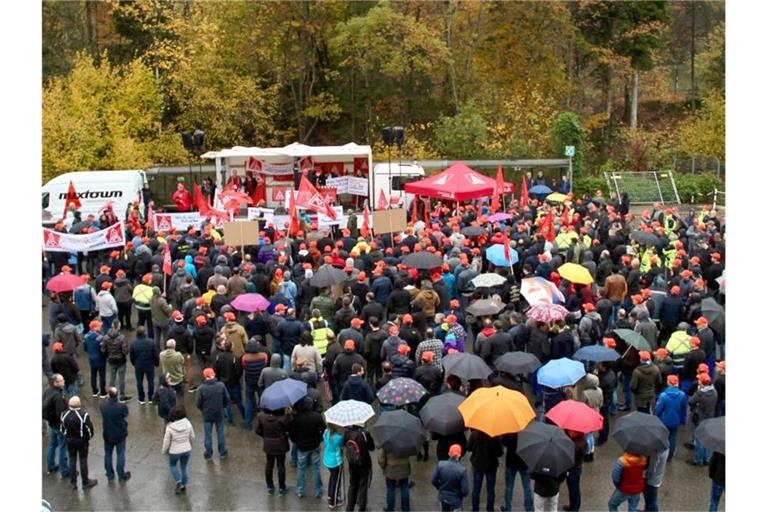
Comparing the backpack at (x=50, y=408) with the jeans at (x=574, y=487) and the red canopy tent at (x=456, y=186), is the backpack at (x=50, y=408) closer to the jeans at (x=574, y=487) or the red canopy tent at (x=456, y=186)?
the jeans at (x=574, y=487)

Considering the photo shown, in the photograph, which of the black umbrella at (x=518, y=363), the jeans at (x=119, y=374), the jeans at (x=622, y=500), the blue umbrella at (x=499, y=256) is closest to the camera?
the jeans at (x=622, y=500)

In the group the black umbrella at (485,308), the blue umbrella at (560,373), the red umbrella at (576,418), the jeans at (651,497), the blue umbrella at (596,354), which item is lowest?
the jeans at (651,497)

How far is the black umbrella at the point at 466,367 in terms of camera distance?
12609 mm

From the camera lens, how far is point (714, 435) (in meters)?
10.6

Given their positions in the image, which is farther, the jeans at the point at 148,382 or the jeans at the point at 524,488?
the jeans at the point at 148,382

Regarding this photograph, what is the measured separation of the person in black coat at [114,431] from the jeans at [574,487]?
5.59 metres

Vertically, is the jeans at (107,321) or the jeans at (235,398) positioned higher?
the jeans at (107,321)

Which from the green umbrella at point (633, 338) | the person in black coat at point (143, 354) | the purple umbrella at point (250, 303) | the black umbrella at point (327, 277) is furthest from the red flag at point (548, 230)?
the person in black coat at point (143, 354)

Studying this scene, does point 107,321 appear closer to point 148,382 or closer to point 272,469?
point 148,382

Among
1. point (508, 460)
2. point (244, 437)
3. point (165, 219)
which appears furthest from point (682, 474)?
point (165, 219)

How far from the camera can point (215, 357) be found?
46.3ft

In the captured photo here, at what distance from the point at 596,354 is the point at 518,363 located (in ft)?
3.84

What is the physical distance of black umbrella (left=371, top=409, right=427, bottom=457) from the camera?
36.1ft

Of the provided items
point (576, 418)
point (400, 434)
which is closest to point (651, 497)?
point (576, 418)
